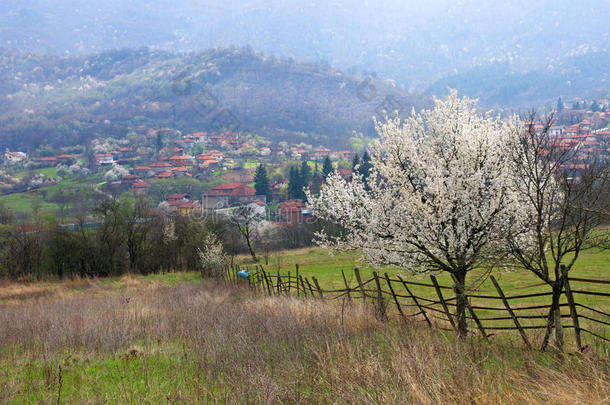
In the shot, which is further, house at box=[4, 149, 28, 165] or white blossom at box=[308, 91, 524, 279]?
house at box=[4, 149, 28, 165]

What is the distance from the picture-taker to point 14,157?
183000 millimetres

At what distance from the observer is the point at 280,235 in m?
77.1

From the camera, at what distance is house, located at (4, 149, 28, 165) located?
178 m

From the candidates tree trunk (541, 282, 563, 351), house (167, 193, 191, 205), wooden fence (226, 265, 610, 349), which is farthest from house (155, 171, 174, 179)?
tree trunk (541, 282, 563, 351)

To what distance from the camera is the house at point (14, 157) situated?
177825 millimetres

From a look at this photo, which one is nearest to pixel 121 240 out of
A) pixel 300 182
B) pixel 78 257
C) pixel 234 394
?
pixel 78 257

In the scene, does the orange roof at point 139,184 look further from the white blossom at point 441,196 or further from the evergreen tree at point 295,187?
the white blossom at point 441,196

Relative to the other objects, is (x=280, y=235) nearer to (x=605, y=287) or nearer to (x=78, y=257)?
(x=78, y=257)

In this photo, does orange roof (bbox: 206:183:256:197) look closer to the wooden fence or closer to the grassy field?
the grassy field

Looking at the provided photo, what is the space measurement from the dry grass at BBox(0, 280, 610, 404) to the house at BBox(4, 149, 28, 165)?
207134mm

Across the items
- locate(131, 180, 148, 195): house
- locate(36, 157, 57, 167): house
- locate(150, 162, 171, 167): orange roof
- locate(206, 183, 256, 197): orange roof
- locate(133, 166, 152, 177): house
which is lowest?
locate(206, 183, 256, 197): orange roof

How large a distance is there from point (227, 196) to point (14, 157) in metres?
126

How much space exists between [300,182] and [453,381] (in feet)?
372

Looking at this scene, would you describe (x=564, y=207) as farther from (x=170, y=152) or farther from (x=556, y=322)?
(x=170, y=152)
